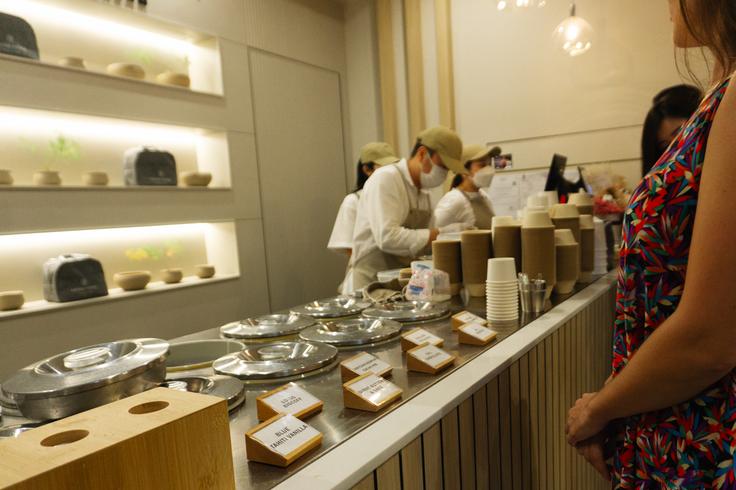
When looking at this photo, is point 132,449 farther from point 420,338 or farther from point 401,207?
point 401,207

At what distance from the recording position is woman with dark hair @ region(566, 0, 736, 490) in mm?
597

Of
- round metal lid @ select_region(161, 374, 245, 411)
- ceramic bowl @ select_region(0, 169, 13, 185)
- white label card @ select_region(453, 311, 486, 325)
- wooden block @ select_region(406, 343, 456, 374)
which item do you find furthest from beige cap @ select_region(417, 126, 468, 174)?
ceramic bowl @ select_region(0, 169, 13, 185)

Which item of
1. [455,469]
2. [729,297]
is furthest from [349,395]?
[729,297]

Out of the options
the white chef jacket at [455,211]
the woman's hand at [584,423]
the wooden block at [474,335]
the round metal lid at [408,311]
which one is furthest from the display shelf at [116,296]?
the woman's hand at [584,423]

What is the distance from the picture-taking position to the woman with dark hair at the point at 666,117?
7.06 feet

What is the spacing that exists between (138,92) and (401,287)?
237 cm

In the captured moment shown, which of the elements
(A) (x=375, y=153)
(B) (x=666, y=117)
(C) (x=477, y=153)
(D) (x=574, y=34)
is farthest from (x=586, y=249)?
(D) (x=574, y=34)

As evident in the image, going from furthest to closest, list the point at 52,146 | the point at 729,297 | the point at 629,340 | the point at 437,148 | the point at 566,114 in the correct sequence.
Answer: the point at 566,114 → the point at 52,146 → the point at 437,148 → the point at 629,340 → the point at 729,297

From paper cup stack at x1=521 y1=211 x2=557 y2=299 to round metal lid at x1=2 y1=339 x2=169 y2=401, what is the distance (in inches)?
45.5

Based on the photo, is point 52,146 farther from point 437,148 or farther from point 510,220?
point 510,220

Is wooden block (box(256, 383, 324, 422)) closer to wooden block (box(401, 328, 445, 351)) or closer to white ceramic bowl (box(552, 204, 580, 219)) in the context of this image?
wooden block (box(401, 328, 445, 351))

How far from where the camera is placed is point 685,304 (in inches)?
24.8

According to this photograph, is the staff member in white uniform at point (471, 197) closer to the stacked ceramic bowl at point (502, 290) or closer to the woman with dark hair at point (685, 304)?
the stacked ceramic bowl at point (502, 290)

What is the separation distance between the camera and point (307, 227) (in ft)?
14.8
